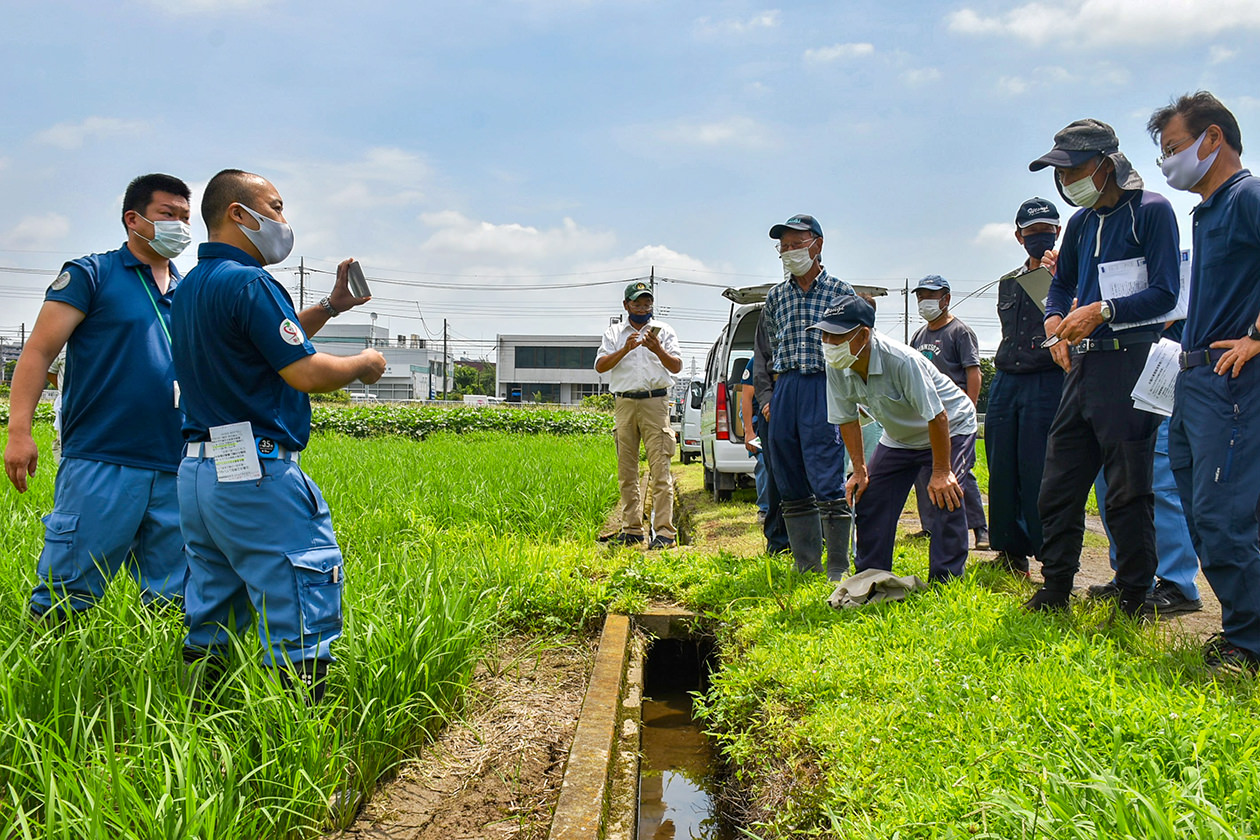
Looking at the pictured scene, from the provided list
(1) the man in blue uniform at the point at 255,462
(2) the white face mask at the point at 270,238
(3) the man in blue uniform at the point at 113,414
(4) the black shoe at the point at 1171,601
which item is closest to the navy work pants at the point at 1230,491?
(4) the black shoe at the point at 1171,601

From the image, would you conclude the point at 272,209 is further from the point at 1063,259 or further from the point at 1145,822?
the point at 1063,259

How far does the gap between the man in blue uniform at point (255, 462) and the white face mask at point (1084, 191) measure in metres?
2.69

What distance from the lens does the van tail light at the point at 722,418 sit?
780cm

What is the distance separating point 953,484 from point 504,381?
59655 mm

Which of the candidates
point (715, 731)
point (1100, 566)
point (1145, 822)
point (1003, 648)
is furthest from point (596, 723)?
point (1100, 566)

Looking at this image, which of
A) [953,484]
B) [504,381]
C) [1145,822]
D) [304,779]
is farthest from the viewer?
[504,381]

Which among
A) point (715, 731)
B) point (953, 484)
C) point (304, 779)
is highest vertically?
point (953, 484)

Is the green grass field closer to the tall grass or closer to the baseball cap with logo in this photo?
the tall grass

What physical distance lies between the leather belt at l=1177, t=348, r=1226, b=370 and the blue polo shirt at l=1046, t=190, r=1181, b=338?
12.2 inches

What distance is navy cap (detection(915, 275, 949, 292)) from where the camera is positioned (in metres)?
5.71

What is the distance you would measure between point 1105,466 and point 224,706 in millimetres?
3106

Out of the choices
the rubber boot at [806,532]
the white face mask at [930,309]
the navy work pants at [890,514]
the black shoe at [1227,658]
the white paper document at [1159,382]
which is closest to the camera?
the black shoe at [1227,658]

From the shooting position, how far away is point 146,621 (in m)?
2.50

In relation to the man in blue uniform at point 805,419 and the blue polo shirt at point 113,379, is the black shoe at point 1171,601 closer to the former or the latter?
the man in blue uniform at point 805,419
